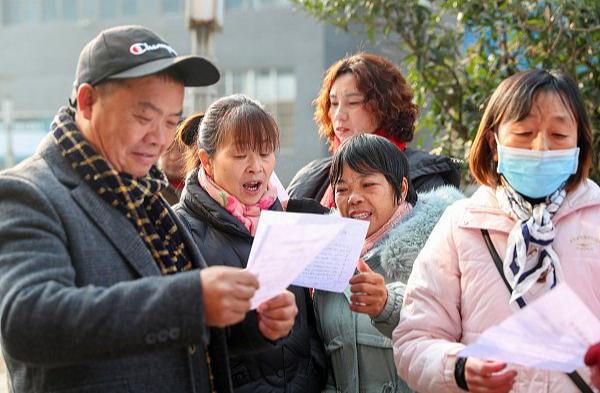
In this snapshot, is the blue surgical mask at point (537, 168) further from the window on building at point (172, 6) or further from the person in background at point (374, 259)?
the window on building at point (172, 6)

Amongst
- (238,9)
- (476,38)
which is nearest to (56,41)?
(238,9)

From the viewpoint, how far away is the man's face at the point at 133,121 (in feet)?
6.77

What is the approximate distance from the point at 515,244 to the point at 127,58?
118 cm

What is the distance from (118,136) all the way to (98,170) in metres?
0.10

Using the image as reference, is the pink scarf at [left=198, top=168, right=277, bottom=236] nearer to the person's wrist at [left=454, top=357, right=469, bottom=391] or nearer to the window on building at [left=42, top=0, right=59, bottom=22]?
the person's wrist at [left=454, top=357, right=469, bottom=391]

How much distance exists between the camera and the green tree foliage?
4.64 m

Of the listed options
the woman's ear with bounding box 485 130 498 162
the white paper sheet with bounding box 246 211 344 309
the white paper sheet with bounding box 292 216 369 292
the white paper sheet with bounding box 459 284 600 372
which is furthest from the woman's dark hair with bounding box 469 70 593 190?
the white paper sheet with bounding box 246 211 344 309

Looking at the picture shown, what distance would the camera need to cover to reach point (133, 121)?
2076 millimetres

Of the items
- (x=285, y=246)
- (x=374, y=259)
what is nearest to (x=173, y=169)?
(x=374, y=259)

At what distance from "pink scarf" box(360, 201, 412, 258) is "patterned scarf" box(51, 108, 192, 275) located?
922 millimetres

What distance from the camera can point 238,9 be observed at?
21.8 m

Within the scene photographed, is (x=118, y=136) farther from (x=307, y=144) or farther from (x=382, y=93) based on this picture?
(x=307, y=144)

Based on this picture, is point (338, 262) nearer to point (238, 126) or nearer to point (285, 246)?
point (285, 246)

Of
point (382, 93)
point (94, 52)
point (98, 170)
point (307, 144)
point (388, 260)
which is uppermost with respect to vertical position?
point (94, 52)
